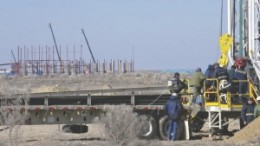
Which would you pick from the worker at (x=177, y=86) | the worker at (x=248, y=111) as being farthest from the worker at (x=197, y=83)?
the worker at (x=248, y=111)

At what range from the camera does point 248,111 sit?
832 inches

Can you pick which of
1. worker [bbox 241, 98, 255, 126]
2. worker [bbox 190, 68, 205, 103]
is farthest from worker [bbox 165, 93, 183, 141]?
worker [bbox 241, 98, 255, 126]

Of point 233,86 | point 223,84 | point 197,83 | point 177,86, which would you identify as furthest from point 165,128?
point 233,86

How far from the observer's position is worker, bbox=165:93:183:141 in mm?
21094

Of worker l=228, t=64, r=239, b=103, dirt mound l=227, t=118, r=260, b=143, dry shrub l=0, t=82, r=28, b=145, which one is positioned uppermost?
worker l=228, t=64, r=239, b=103

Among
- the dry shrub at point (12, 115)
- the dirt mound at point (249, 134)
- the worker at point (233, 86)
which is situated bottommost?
the dirt mound at point (249, 134)

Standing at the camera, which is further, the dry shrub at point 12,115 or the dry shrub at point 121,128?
the dry shrub at point 12,115

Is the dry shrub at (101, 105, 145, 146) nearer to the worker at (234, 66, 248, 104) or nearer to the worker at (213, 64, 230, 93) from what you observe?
the worker at (213, 64, 230, 93)

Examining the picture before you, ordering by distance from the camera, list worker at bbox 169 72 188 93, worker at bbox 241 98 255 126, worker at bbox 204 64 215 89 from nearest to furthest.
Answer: worker at bbox 241 98 255 126 < worker at bbox 204 64 215 89 < worker at bbox 169 72 188 93

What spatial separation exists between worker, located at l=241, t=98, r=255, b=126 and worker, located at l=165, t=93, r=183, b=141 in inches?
72.2

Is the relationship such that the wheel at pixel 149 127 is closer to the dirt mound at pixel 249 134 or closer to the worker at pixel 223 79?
the worker at pixel 223 79

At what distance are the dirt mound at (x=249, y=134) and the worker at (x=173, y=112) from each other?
1844 millimetres

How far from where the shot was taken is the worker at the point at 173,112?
21094 millimetres

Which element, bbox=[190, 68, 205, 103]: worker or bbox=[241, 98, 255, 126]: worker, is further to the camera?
bbox=[190, 68, 205, 103]: worker
